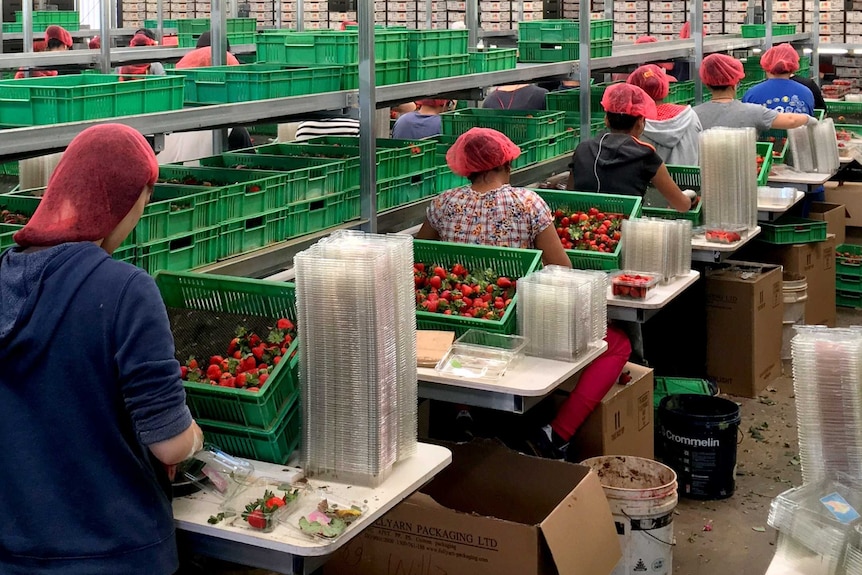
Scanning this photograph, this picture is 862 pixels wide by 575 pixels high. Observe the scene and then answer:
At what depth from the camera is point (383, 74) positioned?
4.50 metres

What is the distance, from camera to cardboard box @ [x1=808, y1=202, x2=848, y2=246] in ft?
23.3

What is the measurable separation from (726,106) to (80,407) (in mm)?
5241

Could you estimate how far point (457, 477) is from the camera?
3.63 m

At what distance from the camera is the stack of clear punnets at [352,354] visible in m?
2.57

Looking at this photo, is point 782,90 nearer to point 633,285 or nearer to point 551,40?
point 551,40

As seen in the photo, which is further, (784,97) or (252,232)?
(784,97)

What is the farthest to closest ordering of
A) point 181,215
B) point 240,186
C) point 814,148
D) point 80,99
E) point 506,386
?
1. point 814,148
2. point 240,186
3. point 181,215
4. point 506,386
5. point 80,99

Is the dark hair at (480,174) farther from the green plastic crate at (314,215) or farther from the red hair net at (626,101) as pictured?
the red hair net at (626,101)

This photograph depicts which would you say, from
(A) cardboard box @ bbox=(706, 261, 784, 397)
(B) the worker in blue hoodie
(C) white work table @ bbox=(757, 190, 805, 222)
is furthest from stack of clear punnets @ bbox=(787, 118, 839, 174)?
(B) the worker in blue hoodie

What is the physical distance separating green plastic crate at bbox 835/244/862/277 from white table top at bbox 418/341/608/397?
424 centimetres

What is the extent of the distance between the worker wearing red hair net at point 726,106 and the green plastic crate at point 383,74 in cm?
263

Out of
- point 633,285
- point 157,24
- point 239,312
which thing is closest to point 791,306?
point 633,285

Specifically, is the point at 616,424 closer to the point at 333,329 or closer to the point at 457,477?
the point at 457,477

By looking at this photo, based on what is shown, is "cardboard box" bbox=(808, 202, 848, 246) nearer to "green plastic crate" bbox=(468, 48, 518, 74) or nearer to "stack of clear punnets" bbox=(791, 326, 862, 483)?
"green plastic crate" bbox=(468, 48, 518, 74)
